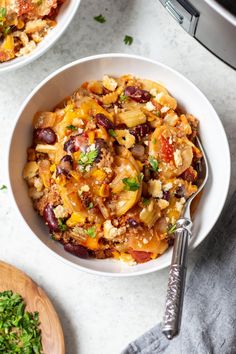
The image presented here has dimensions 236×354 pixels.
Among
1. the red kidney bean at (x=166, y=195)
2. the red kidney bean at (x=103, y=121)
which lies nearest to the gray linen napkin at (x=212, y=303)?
the red kidney bean at (x=166, y=195)

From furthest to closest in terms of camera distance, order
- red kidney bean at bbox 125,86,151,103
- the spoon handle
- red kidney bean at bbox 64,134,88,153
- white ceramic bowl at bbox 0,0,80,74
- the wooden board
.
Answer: the wooden board
white ceramic bowl at bbox 0,0,80,74
red kidney bean at bbox 125,86,151,103
red kidney bean at bbox 64,134,88,153
the spoon handle

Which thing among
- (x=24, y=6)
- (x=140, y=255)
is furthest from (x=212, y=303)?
(x=24, y=6)

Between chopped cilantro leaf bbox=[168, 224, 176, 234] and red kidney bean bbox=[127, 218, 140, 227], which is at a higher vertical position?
red kidney bean bbox=[127, 218, 140, 227]

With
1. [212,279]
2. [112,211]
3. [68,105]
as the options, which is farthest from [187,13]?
[212,279]

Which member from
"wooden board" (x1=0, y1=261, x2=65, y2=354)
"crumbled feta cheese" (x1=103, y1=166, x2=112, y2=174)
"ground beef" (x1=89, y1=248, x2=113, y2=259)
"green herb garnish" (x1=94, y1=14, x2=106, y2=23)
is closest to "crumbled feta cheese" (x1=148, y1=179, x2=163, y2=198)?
"crumbled feta cheese" (x1=103, y1=166, x2=112, y2=174)

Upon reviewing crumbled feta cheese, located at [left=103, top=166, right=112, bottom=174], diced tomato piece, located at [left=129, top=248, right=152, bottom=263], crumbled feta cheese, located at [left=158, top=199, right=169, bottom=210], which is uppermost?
crumbled feta cheese, located at [left=103, top=166, right=112, bottom=174]

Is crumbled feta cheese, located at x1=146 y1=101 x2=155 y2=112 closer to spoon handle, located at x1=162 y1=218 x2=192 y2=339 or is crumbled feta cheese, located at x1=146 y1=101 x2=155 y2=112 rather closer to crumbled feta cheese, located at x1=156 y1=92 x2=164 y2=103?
crumbled feta cheese, located at x1=156 y1=92 x2=164 y2=103
